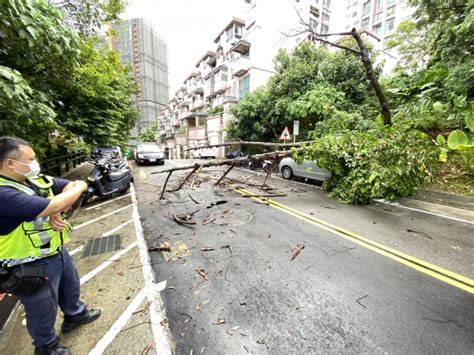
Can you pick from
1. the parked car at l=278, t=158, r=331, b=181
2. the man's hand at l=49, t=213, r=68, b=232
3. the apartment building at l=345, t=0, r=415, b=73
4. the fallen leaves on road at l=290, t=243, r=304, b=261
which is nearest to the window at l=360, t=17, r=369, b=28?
the apartment building at l=345, t=0, r=415, b=73

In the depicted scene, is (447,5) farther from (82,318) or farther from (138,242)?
(82,318)

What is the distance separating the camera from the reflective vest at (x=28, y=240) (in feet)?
5.59

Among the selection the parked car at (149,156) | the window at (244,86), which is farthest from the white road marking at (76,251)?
the window at (244,86)

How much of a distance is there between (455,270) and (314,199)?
13.7ft

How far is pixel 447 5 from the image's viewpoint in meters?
8.51

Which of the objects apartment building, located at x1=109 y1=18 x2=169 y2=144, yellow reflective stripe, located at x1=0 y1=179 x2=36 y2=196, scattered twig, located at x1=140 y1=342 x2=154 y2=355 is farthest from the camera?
apartment building, located at x1=109 y1=18 x2=169 y2=144

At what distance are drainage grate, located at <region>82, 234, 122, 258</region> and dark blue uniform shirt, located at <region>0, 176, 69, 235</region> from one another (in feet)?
8.46

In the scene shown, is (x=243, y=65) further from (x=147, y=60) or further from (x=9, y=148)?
(x=147, y=60)

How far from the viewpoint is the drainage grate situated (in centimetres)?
399

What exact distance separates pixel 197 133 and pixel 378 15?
33526 mm

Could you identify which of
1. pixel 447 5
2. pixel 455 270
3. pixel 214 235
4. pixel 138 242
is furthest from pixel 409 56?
pixel 138 242

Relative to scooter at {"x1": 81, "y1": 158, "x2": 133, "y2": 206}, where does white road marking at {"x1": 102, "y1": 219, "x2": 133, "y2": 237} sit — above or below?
below

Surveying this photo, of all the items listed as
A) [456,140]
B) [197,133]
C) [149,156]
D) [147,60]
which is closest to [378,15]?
[197,133]

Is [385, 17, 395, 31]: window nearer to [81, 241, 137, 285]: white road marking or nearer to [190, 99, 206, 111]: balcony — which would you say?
[190, 99, 206, 111]: balcony
